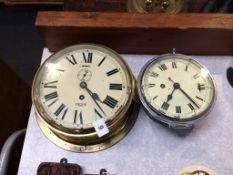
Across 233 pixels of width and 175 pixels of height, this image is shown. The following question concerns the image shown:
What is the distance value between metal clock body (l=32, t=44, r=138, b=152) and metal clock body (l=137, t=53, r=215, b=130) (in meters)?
0.06

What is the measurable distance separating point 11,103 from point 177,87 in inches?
34.7

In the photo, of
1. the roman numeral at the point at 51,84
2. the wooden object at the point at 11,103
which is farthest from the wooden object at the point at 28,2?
the roman numeral at the point at 51,84

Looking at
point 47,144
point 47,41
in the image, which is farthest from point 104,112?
point 47,41

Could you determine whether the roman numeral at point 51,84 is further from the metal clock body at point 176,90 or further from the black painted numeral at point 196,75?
the black painted numeral at point 196,75

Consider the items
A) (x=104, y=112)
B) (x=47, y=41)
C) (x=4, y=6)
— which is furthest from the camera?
(x=4, y=6)

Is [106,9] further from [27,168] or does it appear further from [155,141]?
[27,168]

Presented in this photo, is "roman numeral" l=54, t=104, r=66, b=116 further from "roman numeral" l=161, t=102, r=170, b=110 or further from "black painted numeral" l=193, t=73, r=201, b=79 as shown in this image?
"black painted numeral" l=193, t=73, r=201, b=79

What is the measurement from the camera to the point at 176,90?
1.00 metres

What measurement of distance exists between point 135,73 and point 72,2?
34 cm

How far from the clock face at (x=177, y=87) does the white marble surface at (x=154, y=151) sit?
10 centimetres

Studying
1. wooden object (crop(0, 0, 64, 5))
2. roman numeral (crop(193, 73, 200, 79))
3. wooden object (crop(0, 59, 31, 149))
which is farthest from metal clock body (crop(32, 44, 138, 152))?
wooden object (crop(0, 0, 64, 5))

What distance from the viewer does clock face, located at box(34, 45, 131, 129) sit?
960 millimetres

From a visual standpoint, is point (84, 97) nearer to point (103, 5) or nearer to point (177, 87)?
point (177, 87)

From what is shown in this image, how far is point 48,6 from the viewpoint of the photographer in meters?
1.95
